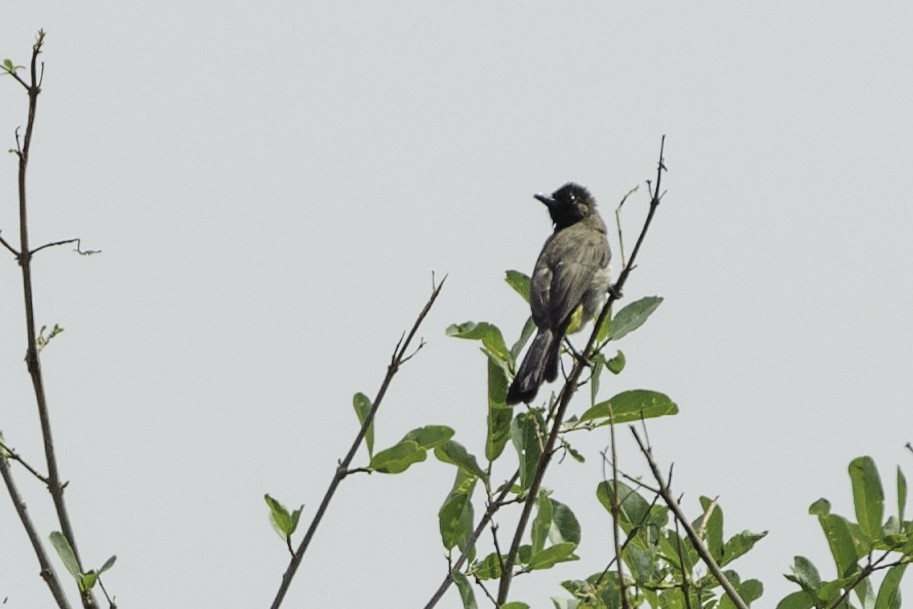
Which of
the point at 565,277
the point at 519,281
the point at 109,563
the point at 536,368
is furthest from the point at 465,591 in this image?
the point at 565,277

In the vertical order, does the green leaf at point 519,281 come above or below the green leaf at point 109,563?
above

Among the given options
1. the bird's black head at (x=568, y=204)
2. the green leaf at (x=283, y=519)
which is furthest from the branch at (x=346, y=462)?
the bird's black head at (x=568, y=204)

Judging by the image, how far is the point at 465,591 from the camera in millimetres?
3305

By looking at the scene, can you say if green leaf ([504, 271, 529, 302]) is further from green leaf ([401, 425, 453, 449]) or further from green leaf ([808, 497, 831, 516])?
green leaf ([808, 497, 831, 516])

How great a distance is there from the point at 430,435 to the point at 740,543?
0.91 meters

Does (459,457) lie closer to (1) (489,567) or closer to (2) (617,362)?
(1) (489,567)

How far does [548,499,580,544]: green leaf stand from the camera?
11.8 ft

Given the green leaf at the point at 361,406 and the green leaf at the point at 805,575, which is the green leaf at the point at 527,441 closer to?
the green leaf at the point at 361,406

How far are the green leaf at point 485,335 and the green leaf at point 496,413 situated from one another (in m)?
0.04

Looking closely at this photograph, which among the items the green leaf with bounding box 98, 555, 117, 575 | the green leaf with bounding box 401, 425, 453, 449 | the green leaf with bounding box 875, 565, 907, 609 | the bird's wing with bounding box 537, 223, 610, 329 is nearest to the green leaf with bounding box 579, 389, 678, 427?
the green leaf with bounding box 401, 425, 453, 449

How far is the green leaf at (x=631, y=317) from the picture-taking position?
13.0 ft

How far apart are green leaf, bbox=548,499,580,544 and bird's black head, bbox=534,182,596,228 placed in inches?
193

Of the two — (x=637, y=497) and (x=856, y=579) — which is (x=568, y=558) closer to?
(x=637, y=497)

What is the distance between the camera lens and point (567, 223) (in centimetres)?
841
